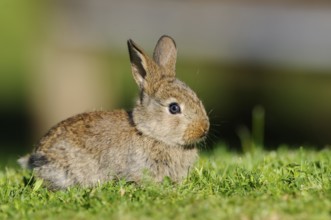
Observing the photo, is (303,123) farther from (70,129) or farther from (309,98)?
(70,129)

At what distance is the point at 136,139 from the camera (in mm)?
7281

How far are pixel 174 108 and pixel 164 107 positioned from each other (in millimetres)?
93

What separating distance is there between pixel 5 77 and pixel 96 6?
902 centimetres

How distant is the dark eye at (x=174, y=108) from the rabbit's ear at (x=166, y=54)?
450 millimetres

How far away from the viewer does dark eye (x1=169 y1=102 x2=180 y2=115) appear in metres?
7.39

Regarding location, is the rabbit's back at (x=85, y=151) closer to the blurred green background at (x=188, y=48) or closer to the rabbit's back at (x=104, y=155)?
the rabbit's back at (x=104, y=155)

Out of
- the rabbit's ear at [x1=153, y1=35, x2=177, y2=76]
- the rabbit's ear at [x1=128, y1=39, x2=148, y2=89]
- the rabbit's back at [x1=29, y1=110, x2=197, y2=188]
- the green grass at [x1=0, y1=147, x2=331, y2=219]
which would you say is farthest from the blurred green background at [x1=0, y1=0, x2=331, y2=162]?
the green grass at [x1=0, y1=147, x2=331, y2=219]

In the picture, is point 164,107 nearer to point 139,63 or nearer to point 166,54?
point 139,63

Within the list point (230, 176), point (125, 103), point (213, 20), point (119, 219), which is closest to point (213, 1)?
point (213, 20)

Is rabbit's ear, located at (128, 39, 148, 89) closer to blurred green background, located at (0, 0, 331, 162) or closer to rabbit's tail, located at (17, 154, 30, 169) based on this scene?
rabbit's tail, located at (17, 154, 30, 169)

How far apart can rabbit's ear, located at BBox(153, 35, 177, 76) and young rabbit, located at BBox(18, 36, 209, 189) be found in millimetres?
173

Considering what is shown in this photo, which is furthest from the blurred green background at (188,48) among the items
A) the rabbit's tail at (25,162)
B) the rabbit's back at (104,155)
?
the rabbit's back at (104,155)

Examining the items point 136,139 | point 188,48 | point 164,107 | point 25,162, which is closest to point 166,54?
point 164,107

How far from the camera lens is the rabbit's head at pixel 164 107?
728cm
